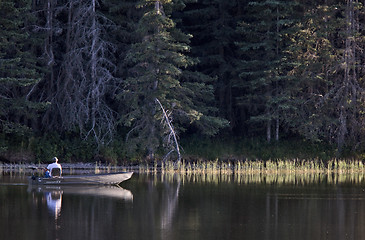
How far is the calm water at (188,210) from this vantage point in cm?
1769

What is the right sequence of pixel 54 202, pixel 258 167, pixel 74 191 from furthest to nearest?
pixel 258 167
pixel 74 191
pixel 54 202

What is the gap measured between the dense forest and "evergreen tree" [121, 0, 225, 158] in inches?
3.0

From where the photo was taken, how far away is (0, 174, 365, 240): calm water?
696 inches

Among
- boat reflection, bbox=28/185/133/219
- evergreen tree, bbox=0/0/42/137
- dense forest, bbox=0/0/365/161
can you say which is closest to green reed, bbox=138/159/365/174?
dense forest, bbox=0/0/365/161

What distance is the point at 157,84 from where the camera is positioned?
119ft

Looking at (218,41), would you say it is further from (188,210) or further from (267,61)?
(188,210)

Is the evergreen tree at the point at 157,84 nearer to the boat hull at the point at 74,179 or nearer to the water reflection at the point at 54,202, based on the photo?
the boat hull at the point at 74,179

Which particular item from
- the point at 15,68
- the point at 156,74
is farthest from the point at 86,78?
the point at 156,74

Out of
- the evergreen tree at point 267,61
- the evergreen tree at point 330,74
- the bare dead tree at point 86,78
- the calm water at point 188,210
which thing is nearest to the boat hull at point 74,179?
the calm water at point 188,210

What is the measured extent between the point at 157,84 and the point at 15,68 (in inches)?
299

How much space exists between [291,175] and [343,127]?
17.5 feet

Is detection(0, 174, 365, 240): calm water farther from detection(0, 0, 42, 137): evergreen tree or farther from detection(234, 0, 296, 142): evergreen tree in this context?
detection(234, 0, 296, 142): evergreen tree

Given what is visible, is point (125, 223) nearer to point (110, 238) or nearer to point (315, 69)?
point (110, 238)

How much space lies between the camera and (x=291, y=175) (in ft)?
111
